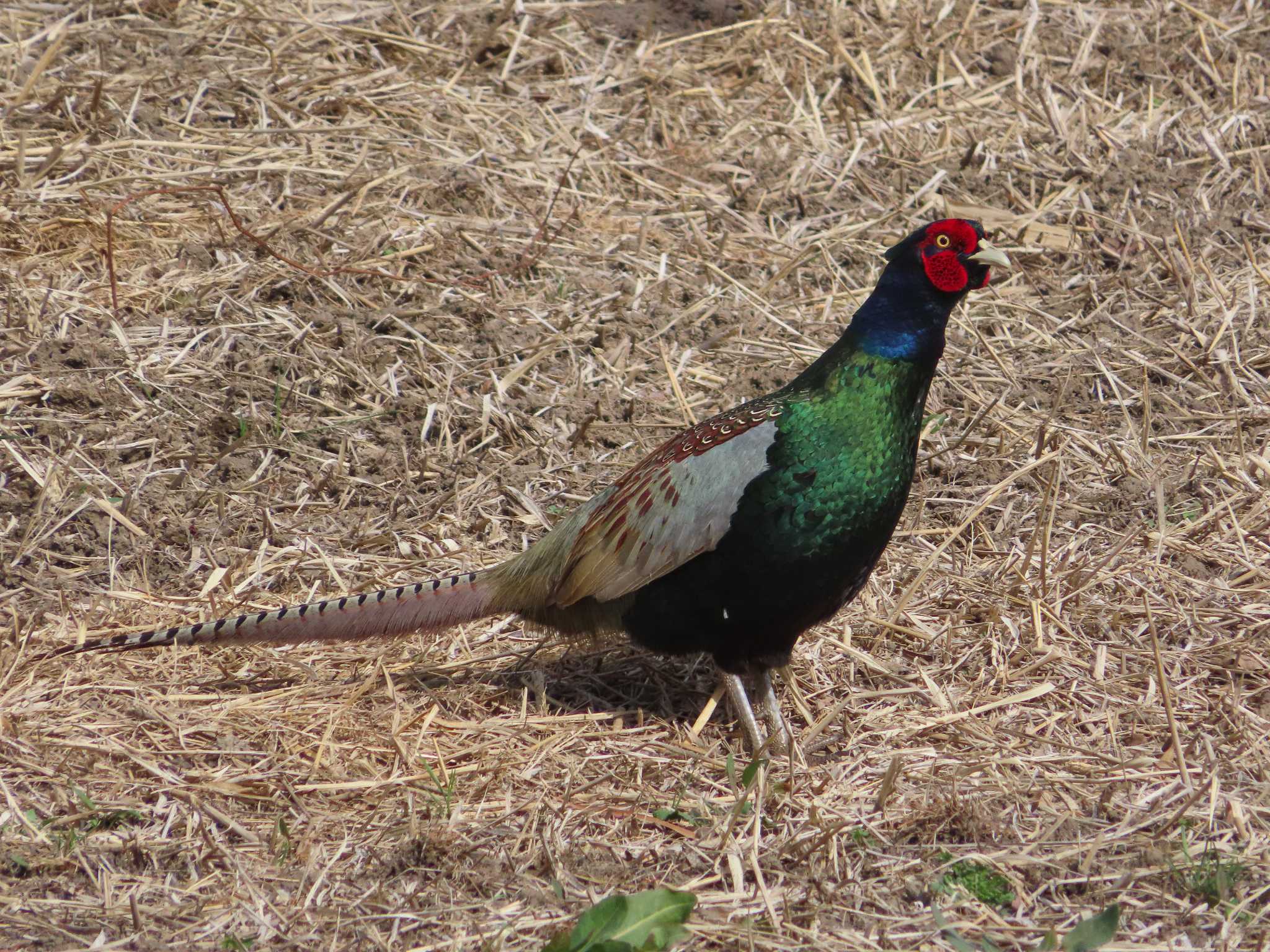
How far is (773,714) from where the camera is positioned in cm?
359

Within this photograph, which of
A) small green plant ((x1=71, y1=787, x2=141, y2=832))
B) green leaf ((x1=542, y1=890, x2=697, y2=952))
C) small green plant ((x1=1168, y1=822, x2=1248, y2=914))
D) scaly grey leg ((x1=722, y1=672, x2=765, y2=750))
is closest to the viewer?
green leaf ((x1=542, y1=890, x2=697, y2=952))

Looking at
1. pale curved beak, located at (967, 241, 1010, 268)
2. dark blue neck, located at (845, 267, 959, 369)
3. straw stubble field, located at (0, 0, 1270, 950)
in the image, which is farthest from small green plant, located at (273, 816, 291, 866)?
pale curved beak, located at (967, 241, 1010, 268)

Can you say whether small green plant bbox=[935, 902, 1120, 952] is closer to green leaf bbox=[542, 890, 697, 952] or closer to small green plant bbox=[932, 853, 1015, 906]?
small green plant bbox=[932, 853, 1015, 906]

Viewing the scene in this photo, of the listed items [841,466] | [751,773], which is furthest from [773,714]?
[841,466]

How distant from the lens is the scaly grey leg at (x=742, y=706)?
354 cm

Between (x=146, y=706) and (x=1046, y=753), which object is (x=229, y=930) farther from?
(x=1046, y=753)

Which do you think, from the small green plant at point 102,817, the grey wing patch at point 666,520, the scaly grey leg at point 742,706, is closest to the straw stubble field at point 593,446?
the small green plant at point 102,817

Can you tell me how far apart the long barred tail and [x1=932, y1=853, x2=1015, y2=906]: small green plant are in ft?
4.68

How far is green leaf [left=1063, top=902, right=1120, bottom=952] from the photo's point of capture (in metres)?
2.56

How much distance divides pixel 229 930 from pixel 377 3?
180 inches

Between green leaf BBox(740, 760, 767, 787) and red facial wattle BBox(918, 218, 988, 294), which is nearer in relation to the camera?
green leaf BBox(740, 760, 767, 787)

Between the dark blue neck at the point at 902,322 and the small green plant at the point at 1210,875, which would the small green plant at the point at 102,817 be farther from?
the small green plant at the point at 1210,875

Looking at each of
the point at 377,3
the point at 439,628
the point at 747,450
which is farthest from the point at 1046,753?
the point at 377,3

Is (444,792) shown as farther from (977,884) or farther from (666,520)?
(977,884)
